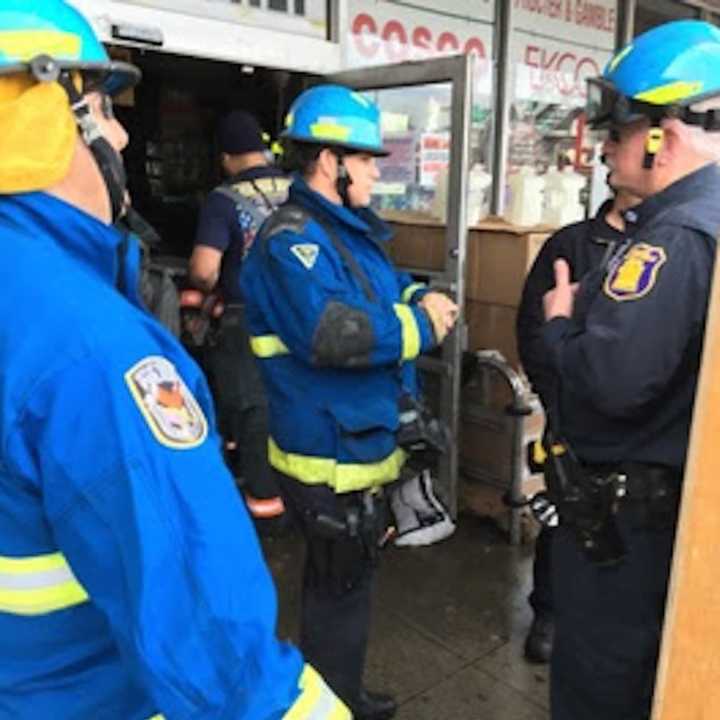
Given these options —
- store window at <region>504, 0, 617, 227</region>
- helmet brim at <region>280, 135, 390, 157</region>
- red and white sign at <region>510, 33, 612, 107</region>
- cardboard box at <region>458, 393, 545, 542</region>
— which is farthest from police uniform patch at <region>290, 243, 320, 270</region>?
red and white sign at <region>510, 33, 612, 107</region>

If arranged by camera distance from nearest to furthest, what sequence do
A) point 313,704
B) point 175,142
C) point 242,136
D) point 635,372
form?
point 313,704 < point 635,372 < point 242,136 < point 175,142

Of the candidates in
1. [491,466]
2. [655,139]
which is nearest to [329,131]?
[655,139]

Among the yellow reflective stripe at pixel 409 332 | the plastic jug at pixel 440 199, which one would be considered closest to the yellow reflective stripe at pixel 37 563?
the yellow reflective stripe at pixel 409 332

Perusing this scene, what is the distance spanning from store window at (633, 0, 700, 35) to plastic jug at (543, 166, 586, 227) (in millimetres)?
2738

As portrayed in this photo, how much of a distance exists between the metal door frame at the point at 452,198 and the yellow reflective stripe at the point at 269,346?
153 centimetres

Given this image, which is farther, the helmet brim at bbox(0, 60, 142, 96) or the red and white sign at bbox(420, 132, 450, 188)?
the red and white sign at bbox(420, 132, 450, 188)

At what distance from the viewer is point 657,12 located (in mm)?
6438

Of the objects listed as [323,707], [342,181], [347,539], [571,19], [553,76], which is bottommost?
[347,539]

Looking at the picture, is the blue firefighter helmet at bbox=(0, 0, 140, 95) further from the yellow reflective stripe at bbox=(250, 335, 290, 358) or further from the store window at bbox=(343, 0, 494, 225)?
the store window at bbox=(343, 0, 494, 225)

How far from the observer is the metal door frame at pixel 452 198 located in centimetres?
332

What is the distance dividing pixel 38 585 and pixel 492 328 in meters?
3.10

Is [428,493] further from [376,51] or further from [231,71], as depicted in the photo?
[231,71]

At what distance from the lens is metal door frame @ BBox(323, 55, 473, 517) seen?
131 inches

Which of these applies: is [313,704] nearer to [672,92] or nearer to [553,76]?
[672,92]
